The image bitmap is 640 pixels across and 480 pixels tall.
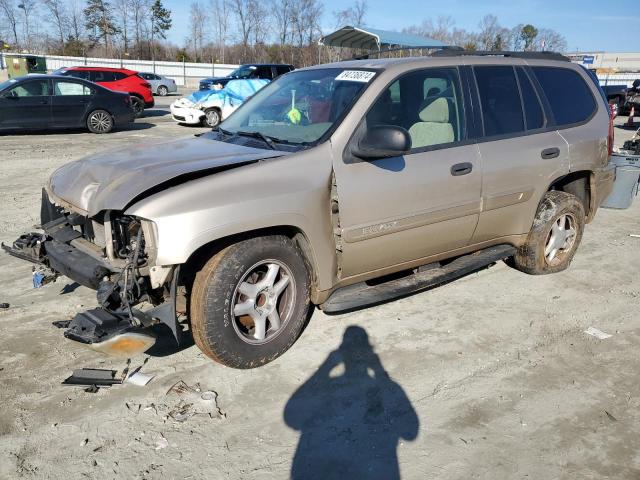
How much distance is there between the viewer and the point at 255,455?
8.91ft

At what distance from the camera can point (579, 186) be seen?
5.29 m

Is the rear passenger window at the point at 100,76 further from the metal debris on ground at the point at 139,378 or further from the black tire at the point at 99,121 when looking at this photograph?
the metal debris on ground at the point at 139,378

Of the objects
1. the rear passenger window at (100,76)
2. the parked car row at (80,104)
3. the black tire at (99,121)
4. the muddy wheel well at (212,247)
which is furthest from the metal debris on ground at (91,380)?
the rear passenger window at (100,76)

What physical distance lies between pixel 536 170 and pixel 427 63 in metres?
1.37

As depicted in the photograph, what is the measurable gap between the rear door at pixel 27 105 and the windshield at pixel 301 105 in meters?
11.2

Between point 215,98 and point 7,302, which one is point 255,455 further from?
point 215,98

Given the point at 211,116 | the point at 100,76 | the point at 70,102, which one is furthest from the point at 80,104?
the point at 100,76

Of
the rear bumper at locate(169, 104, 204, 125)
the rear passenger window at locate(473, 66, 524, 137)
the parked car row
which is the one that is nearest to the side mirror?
the rear passenger window at locate(473, 66, 524, 137)

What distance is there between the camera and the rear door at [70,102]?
1398cm

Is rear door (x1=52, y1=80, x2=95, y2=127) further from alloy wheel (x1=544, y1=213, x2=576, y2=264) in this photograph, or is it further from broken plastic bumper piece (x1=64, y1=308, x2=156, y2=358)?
Result: alloy wheel (x1=544, y1=213, x2=576, y2=264)

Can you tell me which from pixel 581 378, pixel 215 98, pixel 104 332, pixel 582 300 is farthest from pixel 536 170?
pixel 215 98

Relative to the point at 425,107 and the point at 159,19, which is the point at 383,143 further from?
the point at 159,19

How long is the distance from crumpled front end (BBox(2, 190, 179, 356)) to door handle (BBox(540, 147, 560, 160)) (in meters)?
3.31

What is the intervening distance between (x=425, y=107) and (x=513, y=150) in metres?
0.90
